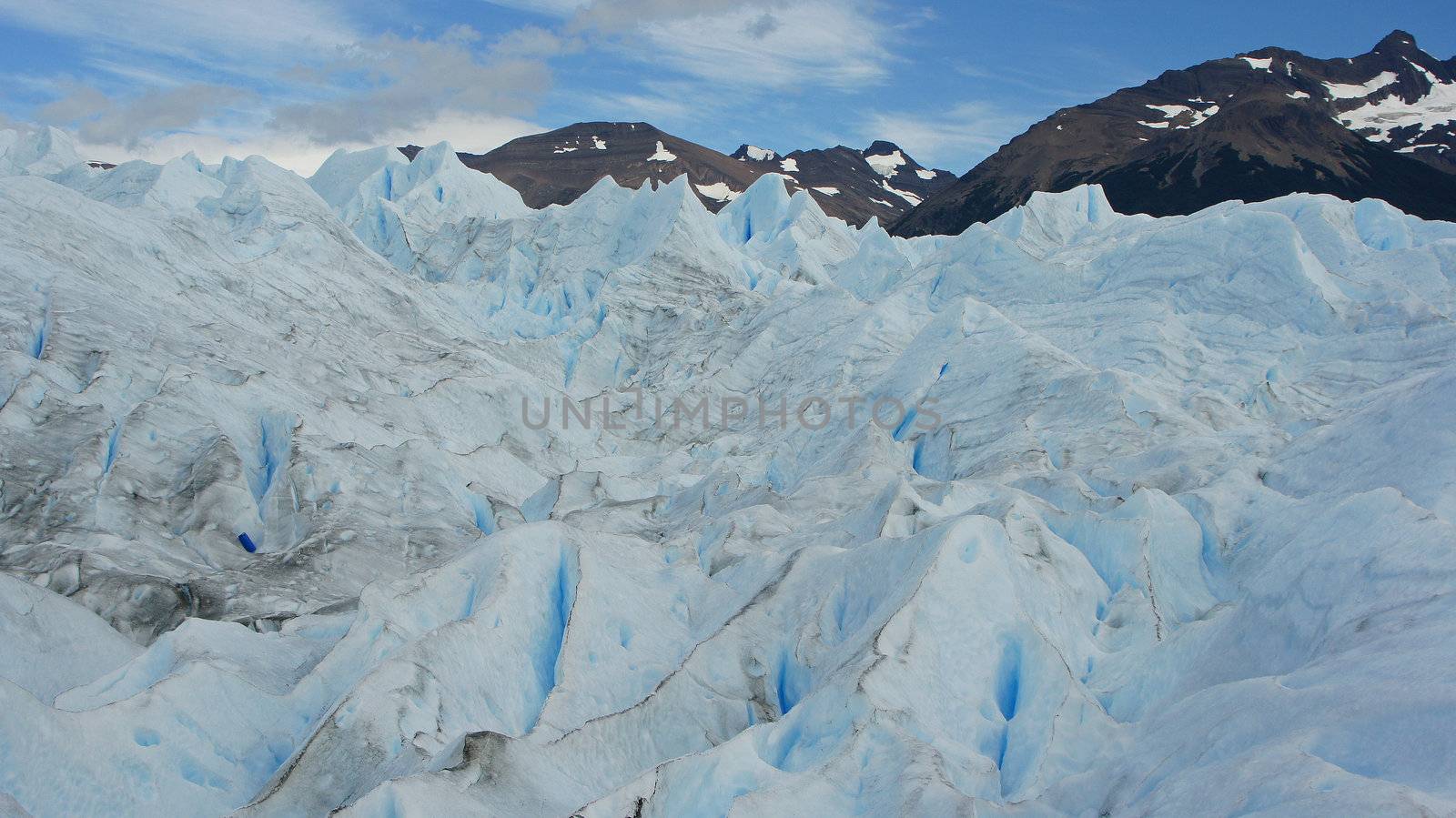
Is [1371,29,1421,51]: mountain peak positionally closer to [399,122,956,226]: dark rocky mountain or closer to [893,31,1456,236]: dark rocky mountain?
[893,31,1456,236]: dark rocky mountain

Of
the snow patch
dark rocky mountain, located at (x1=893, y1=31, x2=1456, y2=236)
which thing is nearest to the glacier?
dark rocky mountain, located at (x1=893, y1=31, x2=1456, y2=236)

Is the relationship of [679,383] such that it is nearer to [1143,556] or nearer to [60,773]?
[1143,556]

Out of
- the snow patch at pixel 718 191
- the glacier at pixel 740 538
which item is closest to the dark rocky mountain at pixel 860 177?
the snow patch at pixel 718 191

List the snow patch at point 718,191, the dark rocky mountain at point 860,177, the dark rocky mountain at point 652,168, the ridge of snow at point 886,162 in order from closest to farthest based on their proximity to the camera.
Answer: the dark rocky mountain at point 652,168
the snow patch at point 718,191
the dark rocky mountain at point 860,177
the ridge of snow at point 886,162

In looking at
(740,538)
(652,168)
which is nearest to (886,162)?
(652,168)

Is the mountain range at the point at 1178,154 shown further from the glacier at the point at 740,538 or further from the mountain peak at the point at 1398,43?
the glacier at the point at 740,538

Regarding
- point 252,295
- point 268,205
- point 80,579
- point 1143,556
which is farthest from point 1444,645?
point 268,205

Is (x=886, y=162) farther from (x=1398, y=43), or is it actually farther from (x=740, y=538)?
(x=740, y=538)
